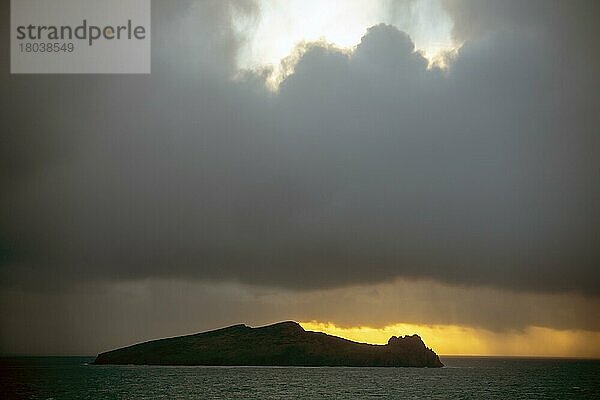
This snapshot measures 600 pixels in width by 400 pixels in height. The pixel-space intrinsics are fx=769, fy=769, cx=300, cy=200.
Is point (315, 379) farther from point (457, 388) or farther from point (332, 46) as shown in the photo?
point (332, 46)

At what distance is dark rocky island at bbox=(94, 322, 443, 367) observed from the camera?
51.2 metres

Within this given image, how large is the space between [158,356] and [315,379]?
18442 millimetres

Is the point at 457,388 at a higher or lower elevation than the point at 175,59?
lower

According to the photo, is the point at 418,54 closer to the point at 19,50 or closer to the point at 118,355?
the point at 19,50

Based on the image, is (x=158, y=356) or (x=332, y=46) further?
(x=158, y=356)

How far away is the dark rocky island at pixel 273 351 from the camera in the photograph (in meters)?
51.2

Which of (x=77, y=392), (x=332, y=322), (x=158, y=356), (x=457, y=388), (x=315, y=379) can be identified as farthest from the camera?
(x=158, y=356)

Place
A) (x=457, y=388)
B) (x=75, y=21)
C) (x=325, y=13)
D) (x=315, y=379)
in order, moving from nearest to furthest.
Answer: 1. (x=75, y=21)
2. (x=325, y=13)
3. (x=457, y=388)
4. (x=315, y=379)

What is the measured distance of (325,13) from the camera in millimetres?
23781

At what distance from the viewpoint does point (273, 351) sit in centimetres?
5672

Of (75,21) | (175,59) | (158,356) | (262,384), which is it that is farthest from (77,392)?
(158,356)

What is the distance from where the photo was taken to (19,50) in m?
19.3

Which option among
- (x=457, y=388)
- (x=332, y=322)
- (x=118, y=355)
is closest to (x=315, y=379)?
(x=332, y=322)

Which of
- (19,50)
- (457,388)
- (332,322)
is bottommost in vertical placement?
(457,388)
